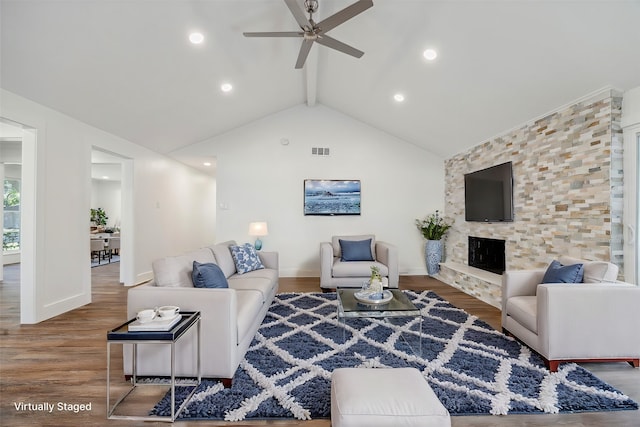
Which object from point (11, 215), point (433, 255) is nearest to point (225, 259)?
point (433, 255)

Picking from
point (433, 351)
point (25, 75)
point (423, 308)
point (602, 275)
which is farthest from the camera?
point (423, 308)

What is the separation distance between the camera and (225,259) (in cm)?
346

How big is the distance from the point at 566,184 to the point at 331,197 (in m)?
3.51

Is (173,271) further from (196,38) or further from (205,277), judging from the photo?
(196,38)

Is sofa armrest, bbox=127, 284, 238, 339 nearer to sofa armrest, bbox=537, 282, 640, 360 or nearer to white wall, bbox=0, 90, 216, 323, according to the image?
white wall, bbox=0, 90, 216, 323

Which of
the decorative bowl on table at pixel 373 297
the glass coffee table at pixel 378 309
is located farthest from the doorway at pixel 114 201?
the decorative bowl on table at pixel 373 297

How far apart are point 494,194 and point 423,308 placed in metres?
2.07

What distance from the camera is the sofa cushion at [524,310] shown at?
2338 mm

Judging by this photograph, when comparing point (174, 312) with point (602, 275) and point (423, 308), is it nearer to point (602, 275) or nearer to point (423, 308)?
point (423, 308)

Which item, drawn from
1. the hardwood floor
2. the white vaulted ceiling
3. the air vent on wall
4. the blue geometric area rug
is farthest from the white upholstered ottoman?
the air vent on wall

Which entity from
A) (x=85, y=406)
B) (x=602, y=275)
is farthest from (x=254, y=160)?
(x=602, y=275)

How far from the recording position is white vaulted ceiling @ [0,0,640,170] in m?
2.39

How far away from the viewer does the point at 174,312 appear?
177 cm

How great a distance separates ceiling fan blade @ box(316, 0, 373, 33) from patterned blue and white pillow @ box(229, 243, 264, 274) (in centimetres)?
264
